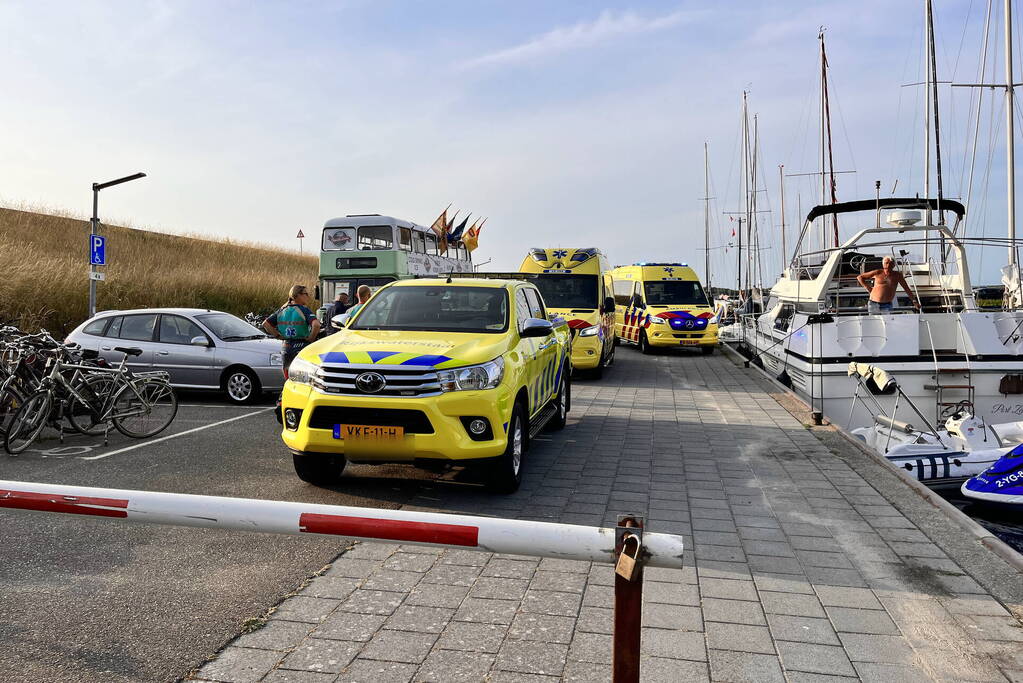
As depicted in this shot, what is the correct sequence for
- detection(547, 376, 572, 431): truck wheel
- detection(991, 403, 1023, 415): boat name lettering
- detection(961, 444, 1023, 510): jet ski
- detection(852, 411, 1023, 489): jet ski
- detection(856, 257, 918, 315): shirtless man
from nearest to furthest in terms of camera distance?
detection(961, 444, 1023, 510): jet ski
detection(852, 411, 1023, 489): jet ski
detection(547, 376, 572, 431): truck wheel
detection(991, 403, 1023, 415): boat name lettering
detection(856, 257, 918, 315): shirtless man

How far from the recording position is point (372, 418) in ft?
19.7

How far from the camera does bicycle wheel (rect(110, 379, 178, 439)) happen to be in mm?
8852

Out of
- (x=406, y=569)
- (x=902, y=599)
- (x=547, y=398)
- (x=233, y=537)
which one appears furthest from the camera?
(x=547, y=398)

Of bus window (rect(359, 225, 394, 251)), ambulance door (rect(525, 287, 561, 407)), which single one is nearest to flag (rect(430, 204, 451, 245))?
bus window (rect(359, 225, 394, 251))

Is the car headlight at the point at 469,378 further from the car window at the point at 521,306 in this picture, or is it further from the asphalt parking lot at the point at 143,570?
the car window at the point at 521,306

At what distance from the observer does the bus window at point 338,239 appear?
2148 centimetres

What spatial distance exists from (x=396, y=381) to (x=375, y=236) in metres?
16.0

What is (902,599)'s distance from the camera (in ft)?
14.2

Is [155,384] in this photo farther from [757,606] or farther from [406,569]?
[757,606]

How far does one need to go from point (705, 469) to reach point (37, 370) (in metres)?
7.26

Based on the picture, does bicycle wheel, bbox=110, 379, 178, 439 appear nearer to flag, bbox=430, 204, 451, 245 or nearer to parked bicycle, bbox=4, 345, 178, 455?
parked bicycle, bbox=4, 345, 178, 455

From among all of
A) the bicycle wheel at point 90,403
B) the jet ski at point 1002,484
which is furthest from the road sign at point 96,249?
the jet ski at point 1002,484

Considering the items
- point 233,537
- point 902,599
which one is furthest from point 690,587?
point 233,537

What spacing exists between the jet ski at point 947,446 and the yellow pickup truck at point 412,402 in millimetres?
4606
